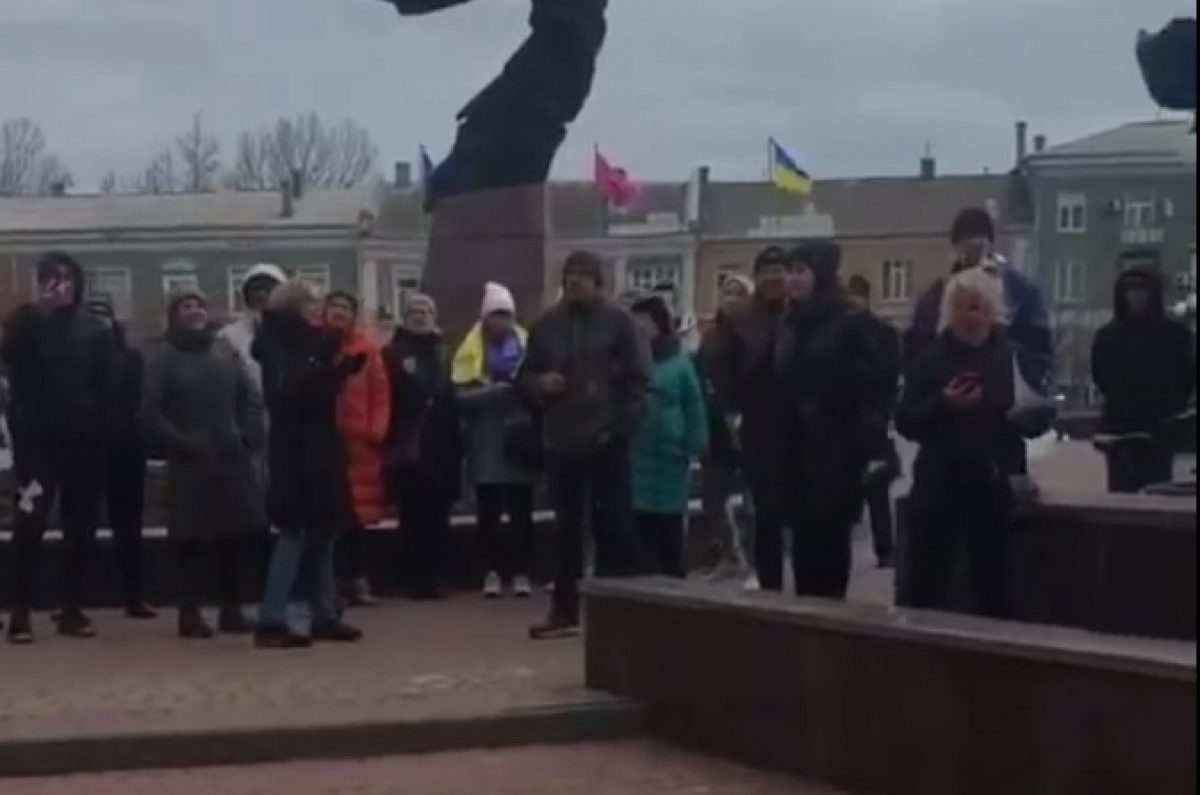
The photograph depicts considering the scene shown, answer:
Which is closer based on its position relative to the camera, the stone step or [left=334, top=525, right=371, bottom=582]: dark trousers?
the stone step

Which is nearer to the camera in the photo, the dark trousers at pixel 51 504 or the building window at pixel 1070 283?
the dark trousers at pixel 51 504

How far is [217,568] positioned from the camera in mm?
13023

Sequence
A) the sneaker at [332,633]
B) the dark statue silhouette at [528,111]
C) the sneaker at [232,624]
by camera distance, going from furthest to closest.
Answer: the dark statue silhouette at [528,111] < the sneaker at [232,624] < the sneaker at [332,633]

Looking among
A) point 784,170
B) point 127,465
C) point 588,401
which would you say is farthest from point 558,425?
point 784,170

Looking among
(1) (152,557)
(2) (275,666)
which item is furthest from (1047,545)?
(1) (152,557)

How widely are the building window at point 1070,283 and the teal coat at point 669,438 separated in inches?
2464

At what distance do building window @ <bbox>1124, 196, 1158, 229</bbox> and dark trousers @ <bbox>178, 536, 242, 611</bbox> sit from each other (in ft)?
160

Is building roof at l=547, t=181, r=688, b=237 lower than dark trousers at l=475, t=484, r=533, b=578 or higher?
higher

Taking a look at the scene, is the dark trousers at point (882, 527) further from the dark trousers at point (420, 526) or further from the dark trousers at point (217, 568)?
the dark trousers at point (217, 568)

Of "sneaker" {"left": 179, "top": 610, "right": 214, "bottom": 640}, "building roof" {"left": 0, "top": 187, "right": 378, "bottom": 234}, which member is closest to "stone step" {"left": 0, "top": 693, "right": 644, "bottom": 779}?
"sneaker" {"left": 179, "top": 610, "right": 214, "bottom": 640}

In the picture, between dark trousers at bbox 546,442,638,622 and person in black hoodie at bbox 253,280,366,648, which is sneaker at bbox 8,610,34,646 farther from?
dark trousers at bbox 546,442,638,622

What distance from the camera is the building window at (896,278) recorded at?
275ft

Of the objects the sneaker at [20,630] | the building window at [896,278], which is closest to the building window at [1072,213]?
the building window at [896,278]

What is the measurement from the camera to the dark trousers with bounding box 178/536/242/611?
12.6 meters
